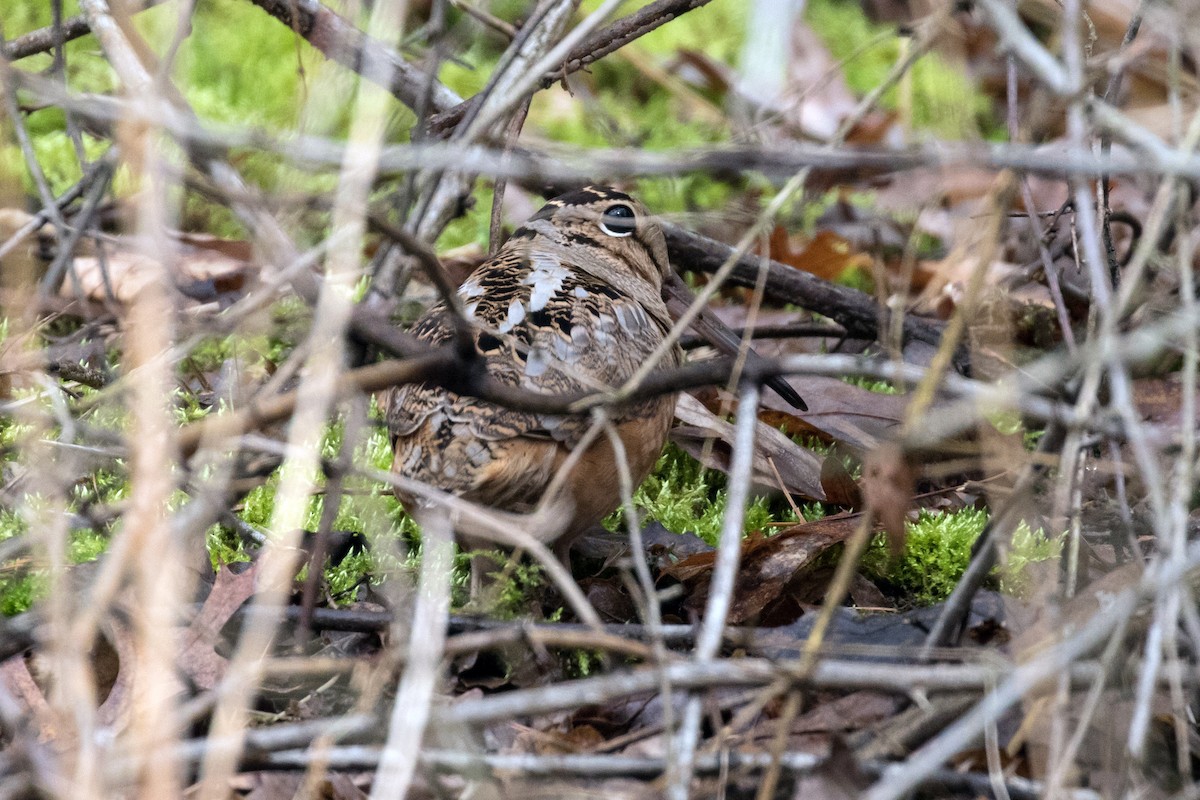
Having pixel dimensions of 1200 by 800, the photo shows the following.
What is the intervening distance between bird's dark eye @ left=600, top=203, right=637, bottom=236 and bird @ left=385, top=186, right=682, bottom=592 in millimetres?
328

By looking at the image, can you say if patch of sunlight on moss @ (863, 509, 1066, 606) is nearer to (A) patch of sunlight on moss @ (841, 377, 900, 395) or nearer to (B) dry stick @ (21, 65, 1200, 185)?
(A) patch of sunlight on moss @ (841, 377, 900, 395)

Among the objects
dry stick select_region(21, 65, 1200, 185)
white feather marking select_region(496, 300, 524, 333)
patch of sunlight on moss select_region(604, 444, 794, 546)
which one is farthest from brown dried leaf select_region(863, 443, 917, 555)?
patch of sunlight on moss select_region(604, 444, 794, 546)

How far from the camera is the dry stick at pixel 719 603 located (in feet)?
5.77

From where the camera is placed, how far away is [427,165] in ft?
6.21

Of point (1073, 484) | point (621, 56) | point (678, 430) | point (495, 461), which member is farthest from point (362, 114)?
point (621, 56)

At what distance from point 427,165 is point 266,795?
1.10 meters

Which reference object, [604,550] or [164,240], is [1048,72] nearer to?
[164,240]

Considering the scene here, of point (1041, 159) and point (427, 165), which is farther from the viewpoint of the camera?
point (427, 165)

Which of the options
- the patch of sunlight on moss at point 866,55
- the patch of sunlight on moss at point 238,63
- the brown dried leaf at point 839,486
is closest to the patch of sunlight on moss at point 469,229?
the patch of sunlight on moss at point 238,63

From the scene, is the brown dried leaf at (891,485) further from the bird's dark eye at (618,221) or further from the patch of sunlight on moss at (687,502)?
the bird's dark eye at (618,221)

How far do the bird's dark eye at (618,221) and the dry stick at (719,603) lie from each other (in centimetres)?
184

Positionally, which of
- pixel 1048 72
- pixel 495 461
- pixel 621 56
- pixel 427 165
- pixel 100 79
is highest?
pixel 621 56

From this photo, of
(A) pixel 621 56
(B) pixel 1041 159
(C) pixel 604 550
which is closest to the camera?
(B) pixel 1041 159

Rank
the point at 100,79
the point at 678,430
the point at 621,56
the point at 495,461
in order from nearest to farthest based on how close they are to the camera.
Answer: the point at 495,461 < the point at 678,430 < the point at 100,79 < the point at 621,56
